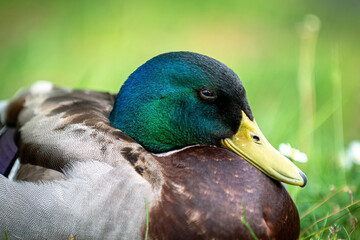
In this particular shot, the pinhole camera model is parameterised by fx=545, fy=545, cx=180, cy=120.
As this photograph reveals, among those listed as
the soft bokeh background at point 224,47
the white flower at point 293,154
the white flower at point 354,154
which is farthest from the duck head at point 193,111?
the soft bokeh background at point 224,47

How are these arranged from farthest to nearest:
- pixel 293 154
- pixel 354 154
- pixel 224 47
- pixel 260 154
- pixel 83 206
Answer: pixel 224 47 → pixel 354 154 → pixel 293 154 → pixel 260 154 → pixel 83 206

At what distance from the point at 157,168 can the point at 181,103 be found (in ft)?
1.20

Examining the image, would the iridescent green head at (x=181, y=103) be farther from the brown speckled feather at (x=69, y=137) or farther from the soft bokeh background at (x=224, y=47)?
the soft bokeh background at (x=224, y=47)

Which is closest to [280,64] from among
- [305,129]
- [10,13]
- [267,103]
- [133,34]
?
[267,103]

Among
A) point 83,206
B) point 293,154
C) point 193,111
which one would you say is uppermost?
point 193,111

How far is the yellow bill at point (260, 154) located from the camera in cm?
245

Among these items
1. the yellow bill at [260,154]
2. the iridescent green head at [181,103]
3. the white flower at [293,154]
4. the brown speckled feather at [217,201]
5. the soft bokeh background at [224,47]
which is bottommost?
the soft bokeh background at [224,47]

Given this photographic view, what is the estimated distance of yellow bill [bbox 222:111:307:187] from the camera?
8.05ft

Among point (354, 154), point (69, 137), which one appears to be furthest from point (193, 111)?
point (354, 154)

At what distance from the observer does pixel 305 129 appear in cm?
399

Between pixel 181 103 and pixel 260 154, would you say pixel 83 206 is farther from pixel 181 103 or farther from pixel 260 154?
pixel 260 154

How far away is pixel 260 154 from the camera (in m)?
2.52

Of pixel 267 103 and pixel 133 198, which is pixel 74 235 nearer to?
pixel 133 198

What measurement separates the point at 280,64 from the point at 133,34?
5.82 ft
